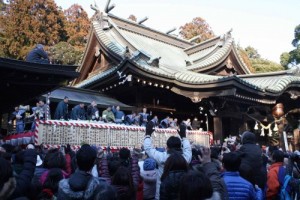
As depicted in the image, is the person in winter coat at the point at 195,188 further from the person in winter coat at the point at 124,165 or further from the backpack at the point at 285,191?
the backpack at the point at 285,191

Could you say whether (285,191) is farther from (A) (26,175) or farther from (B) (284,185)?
(A) (26,175)

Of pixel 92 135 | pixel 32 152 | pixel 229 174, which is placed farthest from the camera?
pixel 92 135

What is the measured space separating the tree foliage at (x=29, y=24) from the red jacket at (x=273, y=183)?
26516 millimetres

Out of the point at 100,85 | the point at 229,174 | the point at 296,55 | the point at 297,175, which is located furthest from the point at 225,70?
the point at 296,55

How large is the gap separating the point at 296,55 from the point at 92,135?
3400 centimetres

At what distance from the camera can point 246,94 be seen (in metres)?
14.3

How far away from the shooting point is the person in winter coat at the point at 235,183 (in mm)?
3428

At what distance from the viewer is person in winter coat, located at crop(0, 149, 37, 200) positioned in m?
2.26

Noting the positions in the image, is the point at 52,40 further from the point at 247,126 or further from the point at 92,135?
the point at 92,135

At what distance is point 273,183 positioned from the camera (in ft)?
16.9

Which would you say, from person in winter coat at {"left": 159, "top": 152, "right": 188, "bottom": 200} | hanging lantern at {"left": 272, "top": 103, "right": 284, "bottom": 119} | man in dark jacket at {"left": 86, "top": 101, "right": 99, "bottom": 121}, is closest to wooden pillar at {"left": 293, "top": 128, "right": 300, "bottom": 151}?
hanging lantern at {"left": 272, "top": 103, "right": 284, "bottom": 119}

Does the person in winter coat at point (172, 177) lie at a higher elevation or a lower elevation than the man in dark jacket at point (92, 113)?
lower

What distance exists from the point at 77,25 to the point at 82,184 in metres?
36.5

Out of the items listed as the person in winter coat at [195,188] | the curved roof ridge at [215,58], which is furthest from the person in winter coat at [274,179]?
the curved roof ridge at [215,58]
